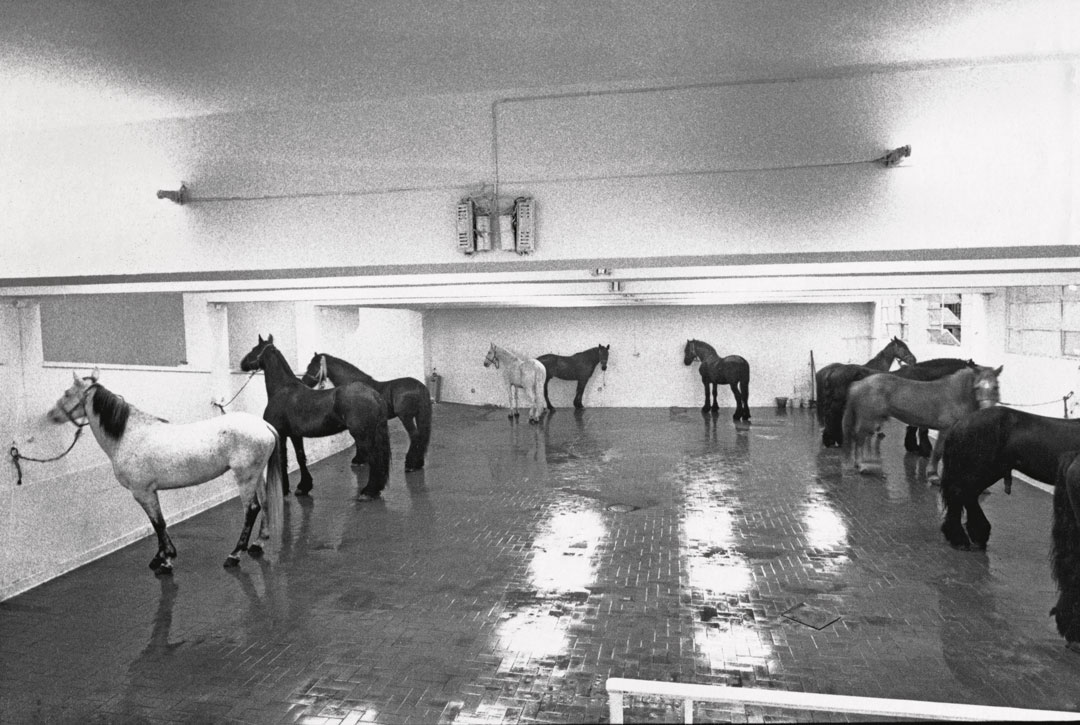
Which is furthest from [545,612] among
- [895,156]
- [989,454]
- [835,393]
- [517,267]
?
[835,393]

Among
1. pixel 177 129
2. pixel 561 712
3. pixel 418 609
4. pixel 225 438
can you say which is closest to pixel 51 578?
pixel 225 438

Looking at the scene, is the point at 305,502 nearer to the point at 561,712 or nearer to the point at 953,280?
the point at 561,712

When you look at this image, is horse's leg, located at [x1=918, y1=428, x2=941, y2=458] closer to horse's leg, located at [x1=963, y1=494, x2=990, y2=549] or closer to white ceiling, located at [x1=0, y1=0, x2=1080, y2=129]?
horse's leg, located at [x1=963, y1=494, x2=990, y2=549]

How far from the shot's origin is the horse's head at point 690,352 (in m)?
18.6

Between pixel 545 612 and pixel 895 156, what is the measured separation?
4042mm

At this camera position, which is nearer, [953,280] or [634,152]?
[634,152]

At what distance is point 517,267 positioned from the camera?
4566 mm

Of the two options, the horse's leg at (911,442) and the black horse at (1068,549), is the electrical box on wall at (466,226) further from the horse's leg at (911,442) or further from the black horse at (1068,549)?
the horse's leg at (911,442)

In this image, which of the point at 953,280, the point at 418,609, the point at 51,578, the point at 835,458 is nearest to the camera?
the point at 418,609

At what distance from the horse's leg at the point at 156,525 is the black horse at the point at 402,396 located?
4.59 metres

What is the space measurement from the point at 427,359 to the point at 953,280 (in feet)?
47.9

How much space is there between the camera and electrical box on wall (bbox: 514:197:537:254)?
14.3ft

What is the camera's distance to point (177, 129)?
4.61 meters

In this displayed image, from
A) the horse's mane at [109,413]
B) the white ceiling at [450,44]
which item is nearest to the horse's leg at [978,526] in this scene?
the white ceiling at [450,44]
